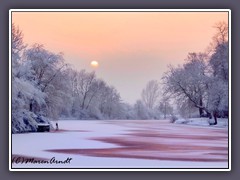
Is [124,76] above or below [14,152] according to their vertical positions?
above

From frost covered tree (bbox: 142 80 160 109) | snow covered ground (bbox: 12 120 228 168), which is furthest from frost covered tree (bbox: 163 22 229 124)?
snow covered ground (bbox: 12 120 228 168)

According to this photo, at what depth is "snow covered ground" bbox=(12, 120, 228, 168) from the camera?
484cm

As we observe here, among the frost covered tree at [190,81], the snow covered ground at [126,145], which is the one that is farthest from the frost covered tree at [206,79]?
the snow covered ground at [126,145]

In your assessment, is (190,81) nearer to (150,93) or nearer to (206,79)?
(206,79)

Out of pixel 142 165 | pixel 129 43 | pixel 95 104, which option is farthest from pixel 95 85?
pixel 142 165

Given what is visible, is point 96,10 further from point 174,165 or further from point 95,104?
point 174,165

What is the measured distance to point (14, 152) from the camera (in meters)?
4.84

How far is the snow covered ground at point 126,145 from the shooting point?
4.84m

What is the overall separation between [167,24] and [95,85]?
905 mm

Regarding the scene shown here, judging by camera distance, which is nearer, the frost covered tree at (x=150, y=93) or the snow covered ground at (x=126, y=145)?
the snow covered ground at (x=126, y=145)

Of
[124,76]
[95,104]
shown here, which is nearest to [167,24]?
[124,76]

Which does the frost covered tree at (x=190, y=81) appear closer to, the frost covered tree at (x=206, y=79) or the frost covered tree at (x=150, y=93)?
the frost covered tree at (x=206, y=79)

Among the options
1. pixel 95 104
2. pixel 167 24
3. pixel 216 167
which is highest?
pixel 167 24
